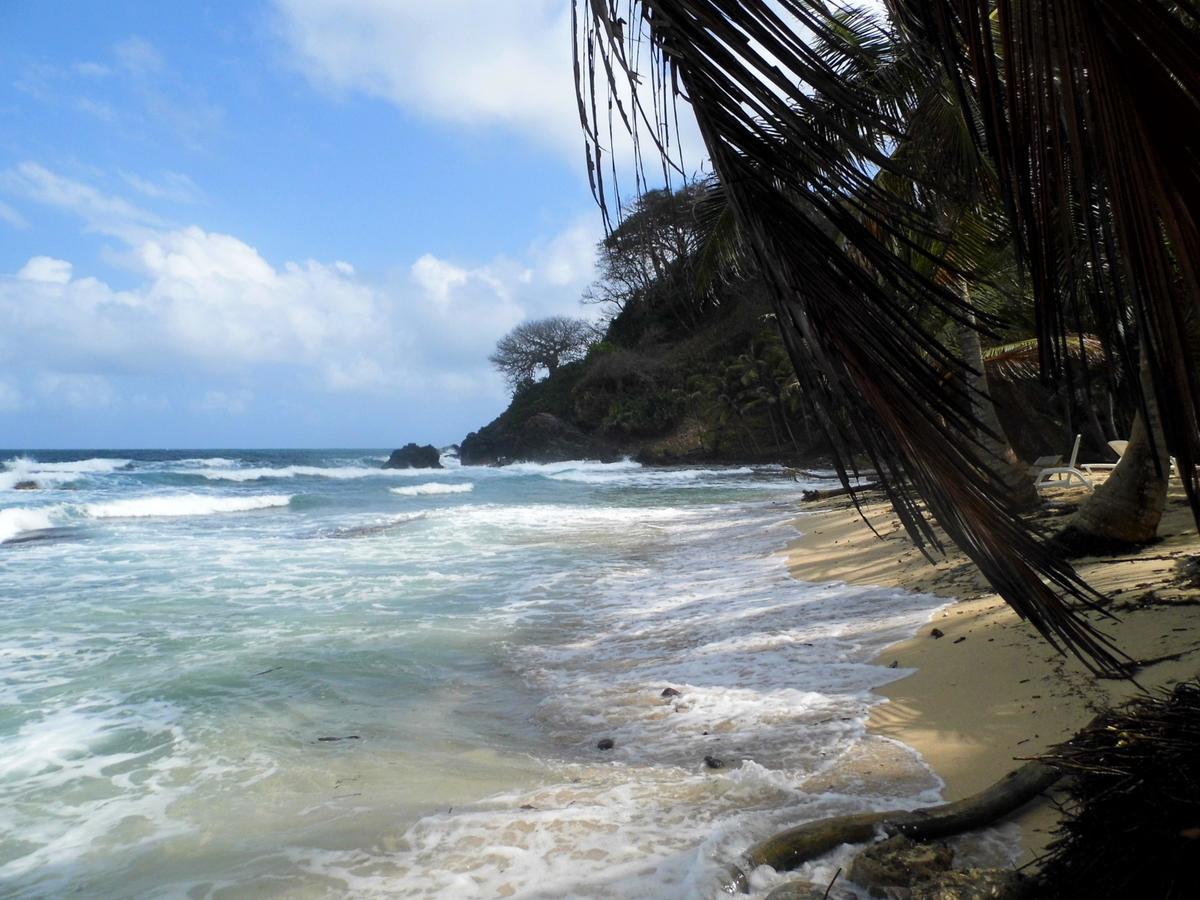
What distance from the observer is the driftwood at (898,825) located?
8.34 ft

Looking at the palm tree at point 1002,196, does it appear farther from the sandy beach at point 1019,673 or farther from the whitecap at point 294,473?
the whitecap at point 294,473

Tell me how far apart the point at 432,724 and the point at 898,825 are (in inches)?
113

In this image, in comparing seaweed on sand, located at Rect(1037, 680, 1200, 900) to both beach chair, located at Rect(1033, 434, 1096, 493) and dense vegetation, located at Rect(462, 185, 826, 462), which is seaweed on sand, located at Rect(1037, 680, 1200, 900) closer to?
beach chair, located at Rect(1033, 434, 1096, 493)

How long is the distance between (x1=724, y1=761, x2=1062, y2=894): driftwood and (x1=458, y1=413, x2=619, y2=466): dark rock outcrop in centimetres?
3725

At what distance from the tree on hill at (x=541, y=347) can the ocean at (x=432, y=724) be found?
4193 cm

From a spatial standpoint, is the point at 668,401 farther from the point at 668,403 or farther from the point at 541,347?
the point at 541,347

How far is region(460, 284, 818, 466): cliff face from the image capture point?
116 feet

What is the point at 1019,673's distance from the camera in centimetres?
388

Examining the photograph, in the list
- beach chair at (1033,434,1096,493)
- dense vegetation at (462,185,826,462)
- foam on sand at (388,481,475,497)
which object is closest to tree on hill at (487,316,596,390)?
dense vegetation at (462,185,826,462)

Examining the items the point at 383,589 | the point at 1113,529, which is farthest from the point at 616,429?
the point at 1113,529

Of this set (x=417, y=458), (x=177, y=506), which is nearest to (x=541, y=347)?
(x=417, y=458)

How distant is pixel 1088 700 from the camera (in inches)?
127

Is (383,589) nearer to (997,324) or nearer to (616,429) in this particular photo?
(997,324)

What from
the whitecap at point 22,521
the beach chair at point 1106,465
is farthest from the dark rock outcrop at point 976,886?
the whitecap at point 22,521
